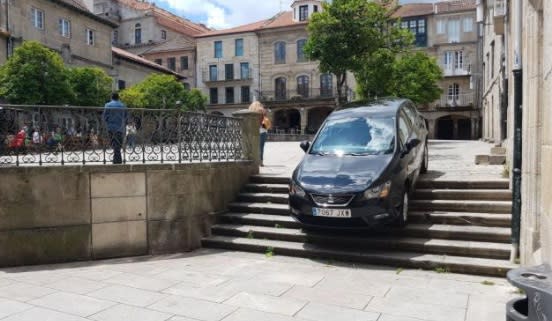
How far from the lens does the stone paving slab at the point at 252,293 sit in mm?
4816

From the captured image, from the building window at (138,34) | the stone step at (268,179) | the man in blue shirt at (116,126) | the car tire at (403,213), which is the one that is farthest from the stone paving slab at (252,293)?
the building window at (138,34)

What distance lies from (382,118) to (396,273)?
2.93 metres

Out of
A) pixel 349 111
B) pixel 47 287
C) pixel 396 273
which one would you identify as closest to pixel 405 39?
pixel 349 111

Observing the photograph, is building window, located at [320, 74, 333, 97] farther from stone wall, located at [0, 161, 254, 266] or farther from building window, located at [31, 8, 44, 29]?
stone wall, located at [0, 161, 254, 266]

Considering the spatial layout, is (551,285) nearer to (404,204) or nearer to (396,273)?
(396,273)

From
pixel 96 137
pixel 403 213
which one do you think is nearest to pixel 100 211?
pixel 96 137

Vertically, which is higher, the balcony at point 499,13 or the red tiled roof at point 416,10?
the red tiled roof at point 416,10

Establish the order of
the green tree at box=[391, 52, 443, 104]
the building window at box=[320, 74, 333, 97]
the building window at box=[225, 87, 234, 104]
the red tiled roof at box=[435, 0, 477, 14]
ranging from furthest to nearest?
the building window at box=[225, 87, 234, 104] → the building window at box=[320, 74, 333, 97] → the red tiled roof at box=[435, 0, 477, 14] → the green tree at box=[391, 52, 443, 104]

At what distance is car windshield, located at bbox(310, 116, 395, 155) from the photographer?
753cm

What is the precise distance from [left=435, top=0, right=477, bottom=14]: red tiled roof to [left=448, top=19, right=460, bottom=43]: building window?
3.80ft

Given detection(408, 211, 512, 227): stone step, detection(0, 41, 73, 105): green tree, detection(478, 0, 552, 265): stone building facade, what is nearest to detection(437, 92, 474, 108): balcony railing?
detection(0, 41, 73, 105): green tree

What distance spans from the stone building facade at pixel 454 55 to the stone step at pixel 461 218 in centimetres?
3879

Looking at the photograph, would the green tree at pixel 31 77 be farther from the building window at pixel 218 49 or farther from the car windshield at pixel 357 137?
the building window at pixel 218 49

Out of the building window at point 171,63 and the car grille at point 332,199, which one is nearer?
the car grille at point 332,199
